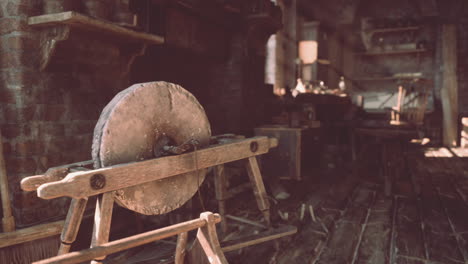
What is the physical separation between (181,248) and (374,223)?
8.11 feet

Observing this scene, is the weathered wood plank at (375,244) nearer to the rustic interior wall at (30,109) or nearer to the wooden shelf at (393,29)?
the rustic interior wall at (30,109)

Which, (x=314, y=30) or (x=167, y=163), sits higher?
(x=314, y=30)

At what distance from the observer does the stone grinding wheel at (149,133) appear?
1.95 meters

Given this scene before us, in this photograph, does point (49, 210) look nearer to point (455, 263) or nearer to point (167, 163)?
point (167, 163)

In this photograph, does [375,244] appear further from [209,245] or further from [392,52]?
[392,52]

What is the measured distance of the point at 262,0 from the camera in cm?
500

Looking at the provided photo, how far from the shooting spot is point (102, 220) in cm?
188

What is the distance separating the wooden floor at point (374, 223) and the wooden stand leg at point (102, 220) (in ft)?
4.45

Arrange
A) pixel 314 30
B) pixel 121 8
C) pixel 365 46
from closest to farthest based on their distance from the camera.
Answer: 1. pixel 121 8
2. pixel 314 30
3. pixel 365 46

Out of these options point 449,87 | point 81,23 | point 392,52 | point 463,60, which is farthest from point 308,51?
point 81,23

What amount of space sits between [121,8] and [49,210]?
187 centimetres

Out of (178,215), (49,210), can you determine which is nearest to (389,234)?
(178,215)

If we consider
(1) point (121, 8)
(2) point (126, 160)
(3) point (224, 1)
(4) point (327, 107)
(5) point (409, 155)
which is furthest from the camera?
(5) point (409, 155)

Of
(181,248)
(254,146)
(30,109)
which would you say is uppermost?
(30,109)
